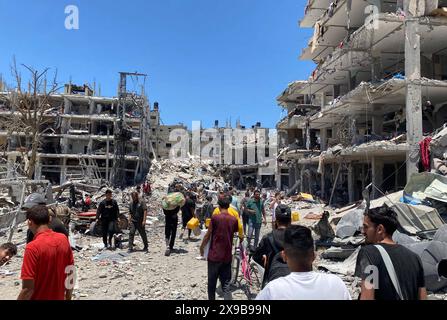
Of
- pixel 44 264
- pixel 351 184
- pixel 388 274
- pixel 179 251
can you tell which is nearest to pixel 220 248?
pixel 44 264

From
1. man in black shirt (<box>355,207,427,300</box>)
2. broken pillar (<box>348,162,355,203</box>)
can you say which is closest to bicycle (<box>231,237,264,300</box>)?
man in black shirt (<box>355,207,427,300</box>)

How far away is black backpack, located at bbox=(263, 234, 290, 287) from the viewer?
3056 mm

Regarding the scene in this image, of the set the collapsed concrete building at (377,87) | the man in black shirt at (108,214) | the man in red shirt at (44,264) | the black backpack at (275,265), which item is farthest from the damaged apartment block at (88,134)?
the black backpack at (275,265)

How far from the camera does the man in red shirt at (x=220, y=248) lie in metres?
4.95

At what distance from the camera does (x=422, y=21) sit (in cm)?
1642

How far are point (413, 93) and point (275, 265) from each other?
53.1ft

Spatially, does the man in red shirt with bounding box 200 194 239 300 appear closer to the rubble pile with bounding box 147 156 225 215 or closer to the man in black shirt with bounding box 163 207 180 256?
the man in black shirt with bounding box 163 207 180 256

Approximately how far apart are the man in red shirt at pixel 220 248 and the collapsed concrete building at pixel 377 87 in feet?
38.3

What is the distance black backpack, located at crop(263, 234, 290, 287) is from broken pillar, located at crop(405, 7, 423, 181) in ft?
48.5

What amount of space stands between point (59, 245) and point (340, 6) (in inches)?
876

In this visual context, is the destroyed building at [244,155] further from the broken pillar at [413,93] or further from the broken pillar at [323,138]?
the broken pillar at [413,93]

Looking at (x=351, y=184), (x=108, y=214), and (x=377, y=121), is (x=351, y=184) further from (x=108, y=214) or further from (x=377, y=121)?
(x=108, y=214)

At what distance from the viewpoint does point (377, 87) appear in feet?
55.3

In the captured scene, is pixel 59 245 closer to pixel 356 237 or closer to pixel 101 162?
pixel 356 237
